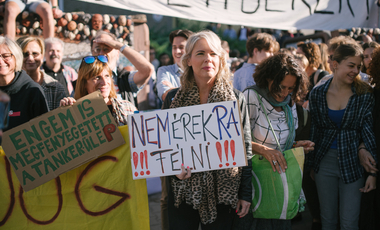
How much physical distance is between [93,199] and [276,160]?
128 centimetres

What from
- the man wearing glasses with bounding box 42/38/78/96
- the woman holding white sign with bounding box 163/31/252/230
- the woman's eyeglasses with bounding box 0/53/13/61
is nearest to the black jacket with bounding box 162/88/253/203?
the woman holding white sign with bounding box 163/31/252/230

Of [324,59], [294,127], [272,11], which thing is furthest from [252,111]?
[324,59]

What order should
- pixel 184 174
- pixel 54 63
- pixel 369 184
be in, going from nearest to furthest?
pixel 184 174, pixel 369 184, pixel 54 63

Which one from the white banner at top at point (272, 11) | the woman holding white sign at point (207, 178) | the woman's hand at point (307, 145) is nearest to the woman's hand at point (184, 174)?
the woman holding white sign at point (207, 178)

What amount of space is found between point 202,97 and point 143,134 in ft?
1.50

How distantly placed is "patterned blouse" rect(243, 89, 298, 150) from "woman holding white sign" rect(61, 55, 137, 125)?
93 centimetres

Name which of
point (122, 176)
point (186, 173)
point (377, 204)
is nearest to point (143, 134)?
point (186, 173)

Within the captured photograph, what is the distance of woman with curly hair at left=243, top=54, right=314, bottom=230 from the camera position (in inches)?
84.9

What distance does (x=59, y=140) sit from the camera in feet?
6.26

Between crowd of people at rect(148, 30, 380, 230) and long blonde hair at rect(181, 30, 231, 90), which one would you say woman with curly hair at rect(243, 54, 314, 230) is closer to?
crowd of people at rect(148, 30, 380, 230)

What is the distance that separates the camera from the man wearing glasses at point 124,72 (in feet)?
8.80

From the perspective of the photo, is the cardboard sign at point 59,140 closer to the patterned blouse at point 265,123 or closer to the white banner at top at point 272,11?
the patterned blouse at point 265,123

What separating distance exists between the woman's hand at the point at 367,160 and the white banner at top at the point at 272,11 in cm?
236

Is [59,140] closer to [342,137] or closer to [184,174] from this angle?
[184,174]
